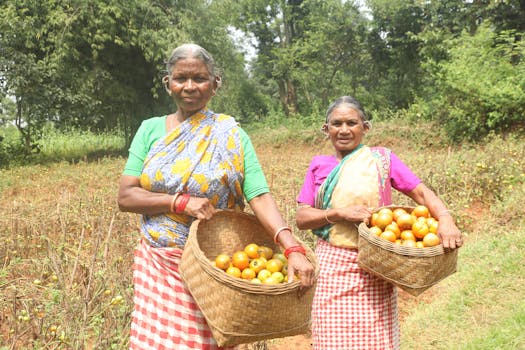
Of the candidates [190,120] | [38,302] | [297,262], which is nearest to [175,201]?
[190,120]

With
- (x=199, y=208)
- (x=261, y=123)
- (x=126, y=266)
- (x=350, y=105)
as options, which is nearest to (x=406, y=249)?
(x=350, y=105)

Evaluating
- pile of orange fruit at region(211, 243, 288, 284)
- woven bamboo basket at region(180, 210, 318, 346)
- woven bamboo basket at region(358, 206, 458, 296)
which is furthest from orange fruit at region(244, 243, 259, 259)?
woven bamboo basket at region(358, 206, 458, 296)

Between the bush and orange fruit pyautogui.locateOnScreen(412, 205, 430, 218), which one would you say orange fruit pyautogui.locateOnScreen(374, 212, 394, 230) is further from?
the bush

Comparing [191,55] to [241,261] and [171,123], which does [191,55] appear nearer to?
[171,123]

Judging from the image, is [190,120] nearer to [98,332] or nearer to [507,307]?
[98,332]

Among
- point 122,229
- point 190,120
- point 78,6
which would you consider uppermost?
point 78,6

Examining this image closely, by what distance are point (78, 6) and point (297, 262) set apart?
12.5 meters

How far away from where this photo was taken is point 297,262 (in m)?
1.55

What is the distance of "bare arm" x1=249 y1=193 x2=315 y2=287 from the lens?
1505mm

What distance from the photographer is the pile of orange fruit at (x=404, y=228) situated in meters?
1.95

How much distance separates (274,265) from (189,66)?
77 centimetres

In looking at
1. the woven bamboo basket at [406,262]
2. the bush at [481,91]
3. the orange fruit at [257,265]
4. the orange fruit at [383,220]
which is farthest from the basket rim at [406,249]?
the bush at [481,91]

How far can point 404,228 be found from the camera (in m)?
2.03

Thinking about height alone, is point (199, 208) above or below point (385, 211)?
above
